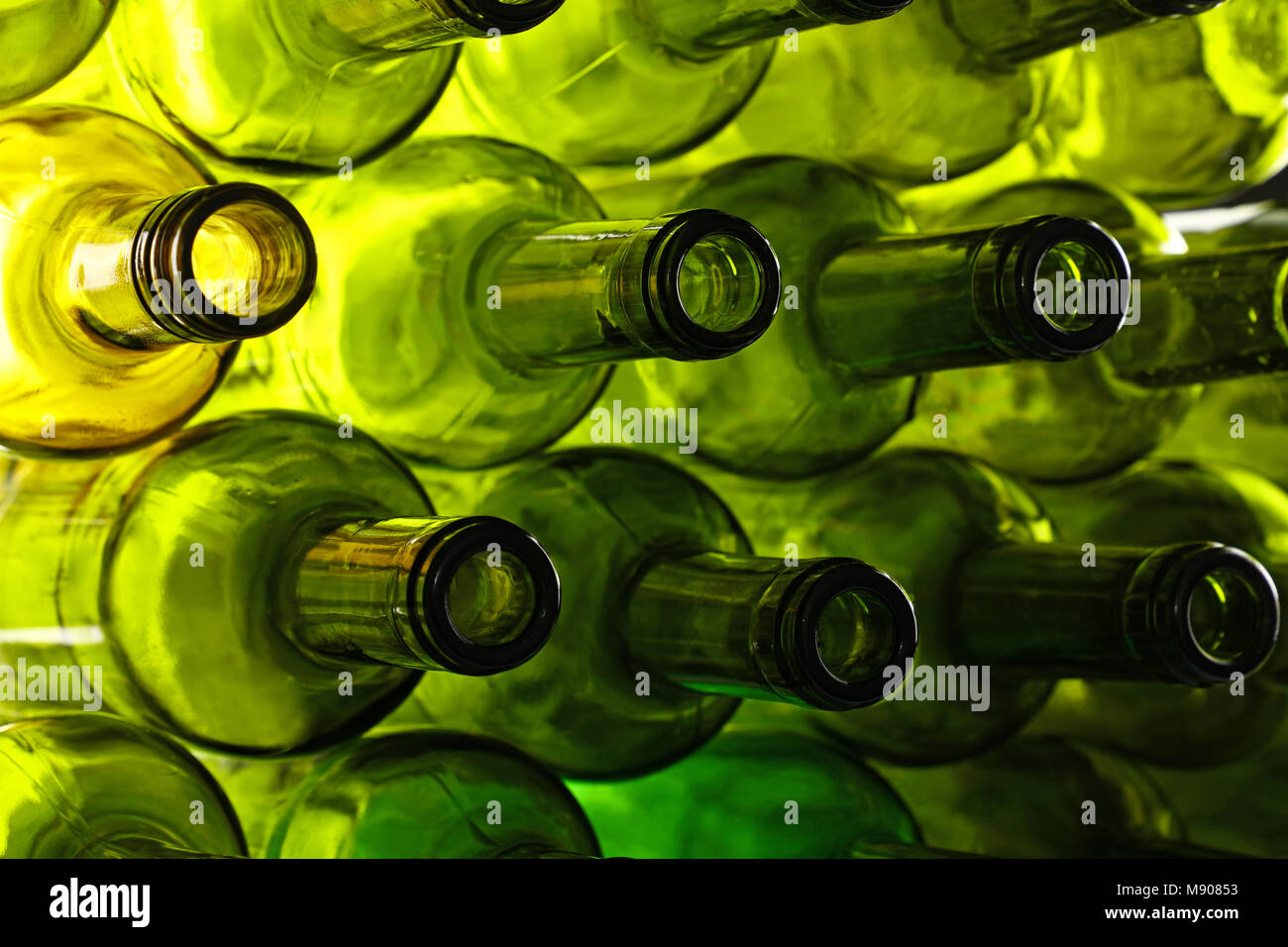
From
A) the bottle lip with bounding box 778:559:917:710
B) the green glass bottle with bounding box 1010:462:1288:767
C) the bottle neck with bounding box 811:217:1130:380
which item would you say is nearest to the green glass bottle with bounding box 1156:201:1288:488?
the green glass bottle with bounding box 1010:462:1288:767

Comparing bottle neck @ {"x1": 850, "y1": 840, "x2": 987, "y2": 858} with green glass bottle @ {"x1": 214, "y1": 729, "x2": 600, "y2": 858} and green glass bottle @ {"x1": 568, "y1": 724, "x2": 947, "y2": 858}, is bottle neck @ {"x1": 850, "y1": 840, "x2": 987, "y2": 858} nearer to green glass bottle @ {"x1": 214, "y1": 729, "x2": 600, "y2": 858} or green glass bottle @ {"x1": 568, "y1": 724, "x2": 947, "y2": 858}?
green glass bottle @ {"x1": 568, "y1": 724, "x2": 947, "y2": 858}

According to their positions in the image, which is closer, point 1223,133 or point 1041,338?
point 1041,338

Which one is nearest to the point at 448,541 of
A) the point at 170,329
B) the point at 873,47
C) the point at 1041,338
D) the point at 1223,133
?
the point at 170,329

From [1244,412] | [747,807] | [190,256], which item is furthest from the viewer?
[1244,412]

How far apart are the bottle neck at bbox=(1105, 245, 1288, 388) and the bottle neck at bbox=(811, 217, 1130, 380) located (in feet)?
0.50

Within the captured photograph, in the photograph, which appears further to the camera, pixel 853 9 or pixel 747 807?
pixel 747 807

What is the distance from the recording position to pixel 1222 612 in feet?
1.86

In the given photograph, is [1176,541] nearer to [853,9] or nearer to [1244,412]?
[1244,412]

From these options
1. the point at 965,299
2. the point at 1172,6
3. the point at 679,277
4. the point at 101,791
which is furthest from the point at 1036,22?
the point at 101,791

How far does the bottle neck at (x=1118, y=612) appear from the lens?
0.55 meters

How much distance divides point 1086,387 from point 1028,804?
0.21m
